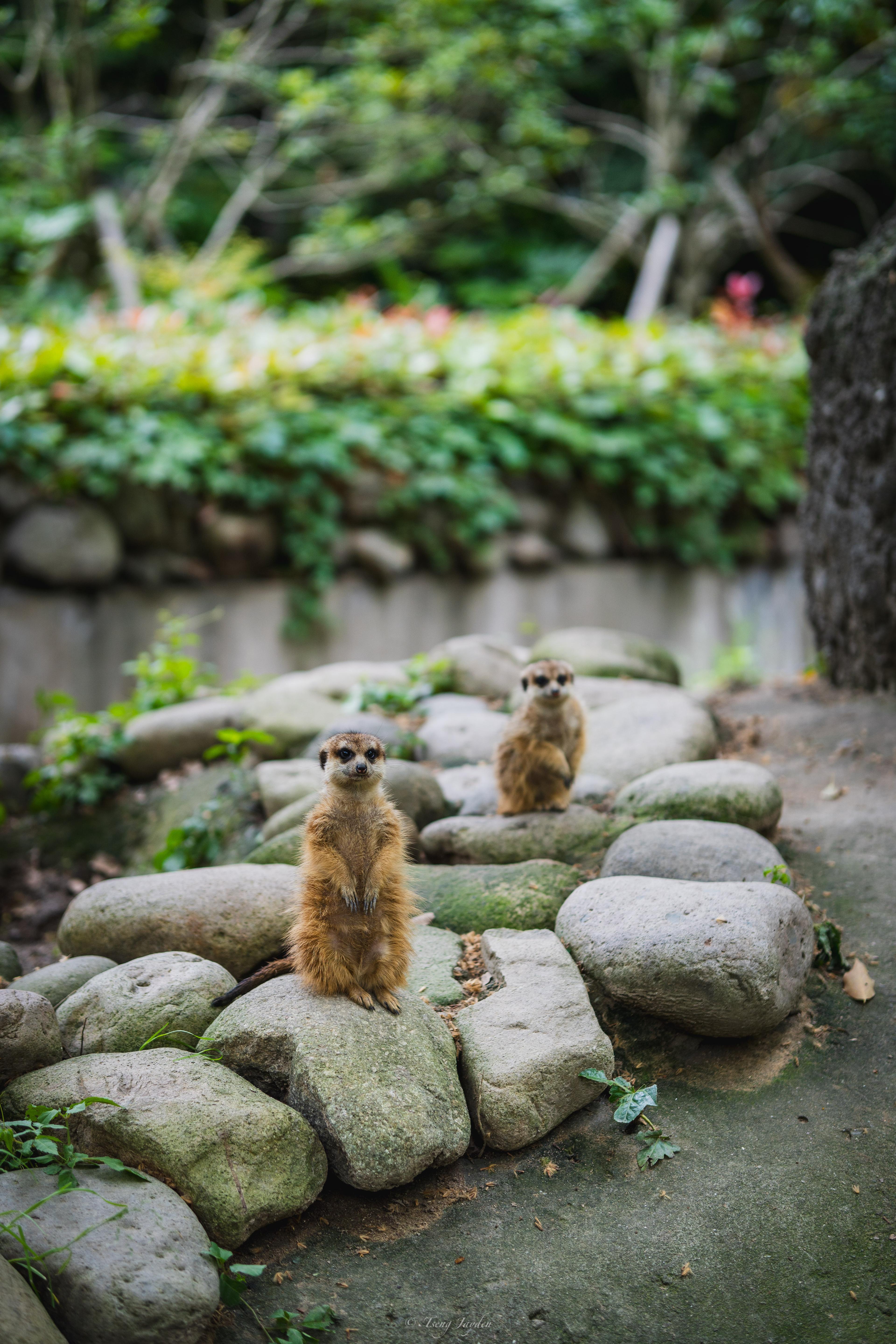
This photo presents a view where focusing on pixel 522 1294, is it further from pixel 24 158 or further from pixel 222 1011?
pixel 24 158

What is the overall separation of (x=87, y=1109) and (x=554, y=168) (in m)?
11.1

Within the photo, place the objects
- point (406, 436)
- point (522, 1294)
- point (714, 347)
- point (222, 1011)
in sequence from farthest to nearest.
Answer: point (714, 347)
point (406, 436)
point (222, 1011)
point (522, 1294)

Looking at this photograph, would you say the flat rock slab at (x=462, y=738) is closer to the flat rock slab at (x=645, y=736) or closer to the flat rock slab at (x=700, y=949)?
the flat rock slab at (x=645, y=736)

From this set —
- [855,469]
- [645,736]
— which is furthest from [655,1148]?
[855,469]

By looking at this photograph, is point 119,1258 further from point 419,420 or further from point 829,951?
point 419,420

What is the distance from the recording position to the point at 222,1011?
2.69m

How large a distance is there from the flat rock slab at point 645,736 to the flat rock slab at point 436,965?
1.22 m

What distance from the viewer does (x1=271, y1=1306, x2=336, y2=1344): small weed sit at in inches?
78.8

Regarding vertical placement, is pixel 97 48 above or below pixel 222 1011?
above

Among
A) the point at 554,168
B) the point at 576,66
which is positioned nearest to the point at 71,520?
the point at 554,168

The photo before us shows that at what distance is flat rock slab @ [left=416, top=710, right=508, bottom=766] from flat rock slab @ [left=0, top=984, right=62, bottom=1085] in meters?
2.40

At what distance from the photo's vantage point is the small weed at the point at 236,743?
4.46 meters

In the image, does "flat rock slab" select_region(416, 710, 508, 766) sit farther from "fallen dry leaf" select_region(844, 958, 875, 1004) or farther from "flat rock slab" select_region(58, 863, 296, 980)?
"fallen dry leaf" select_region(844, 958, 875, 1004)

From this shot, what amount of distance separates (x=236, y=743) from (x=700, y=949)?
104 inches
